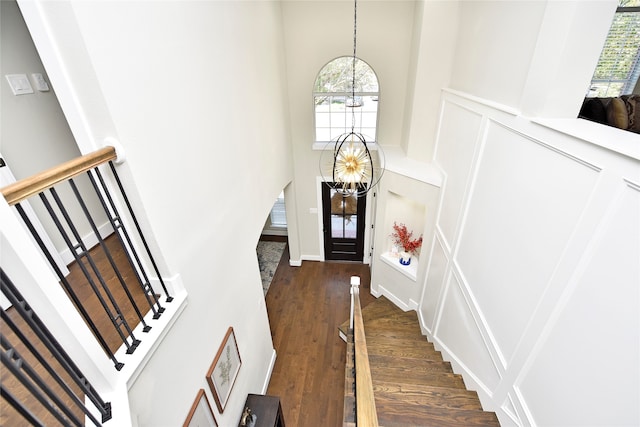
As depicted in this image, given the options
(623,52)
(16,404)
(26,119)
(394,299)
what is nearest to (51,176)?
(16,404)

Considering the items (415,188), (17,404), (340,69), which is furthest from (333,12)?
(17,404)

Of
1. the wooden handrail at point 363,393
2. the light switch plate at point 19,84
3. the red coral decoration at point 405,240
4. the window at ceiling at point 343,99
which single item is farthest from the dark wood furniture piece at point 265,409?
the window at ceiling at point 343,99

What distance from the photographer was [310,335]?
5227mm

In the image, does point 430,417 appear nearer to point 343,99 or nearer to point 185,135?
point 185,135

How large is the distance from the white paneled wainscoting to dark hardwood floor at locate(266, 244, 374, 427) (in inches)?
79.0

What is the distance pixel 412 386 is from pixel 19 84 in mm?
4195

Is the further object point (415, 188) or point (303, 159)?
point (303, 159)

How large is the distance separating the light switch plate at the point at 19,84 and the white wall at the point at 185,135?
3.44ft

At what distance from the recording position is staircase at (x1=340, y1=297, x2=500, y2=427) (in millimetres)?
2598

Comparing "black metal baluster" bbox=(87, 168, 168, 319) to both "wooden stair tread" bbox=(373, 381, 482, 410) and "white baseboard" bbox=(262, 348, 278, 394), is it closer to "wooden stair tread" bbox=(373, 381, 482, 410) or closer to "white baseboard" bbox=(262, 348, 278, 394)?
"wooden stair tread" bbox=(373, 381, 482, 410)

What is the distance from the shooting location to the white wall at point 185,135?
1.44 m

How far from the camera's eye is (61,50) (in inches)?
53.0

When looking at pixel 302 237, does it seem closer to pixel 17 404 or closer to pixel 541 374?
pixel 541 374

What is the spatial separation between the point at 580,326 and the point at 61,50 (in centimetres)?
294
